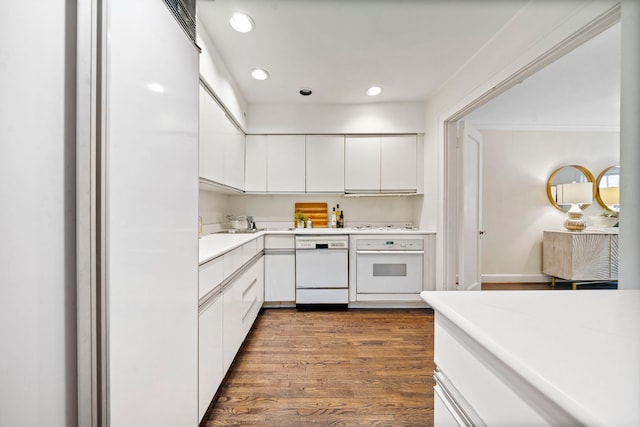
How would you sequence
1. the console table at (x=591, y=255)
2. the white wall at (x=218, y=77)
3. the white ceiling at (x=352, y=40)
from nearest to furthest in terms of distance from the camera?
the white ceiling at (x=352, y=40) < the white wall at (x=218, y=77) < the console table at (x=591, y=255)

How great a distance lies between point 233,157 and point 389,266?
205 cm

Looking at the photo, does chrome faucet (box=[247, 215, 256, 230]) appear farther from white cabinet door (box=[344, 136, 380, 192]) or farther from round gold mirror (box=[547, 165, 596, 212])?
round gold mirror (box=[547, 165, 596, 212])

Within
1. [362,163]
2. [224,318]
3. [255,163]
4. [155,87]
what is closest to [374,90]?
[362,163]

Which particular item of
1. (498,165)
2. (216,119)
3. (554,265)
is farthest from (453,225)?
(216,119)

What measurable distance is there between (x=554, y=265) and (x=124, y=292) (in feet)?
16.2

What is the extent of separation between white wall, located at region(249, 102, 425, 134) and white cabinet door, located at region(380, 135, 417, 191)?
120mm

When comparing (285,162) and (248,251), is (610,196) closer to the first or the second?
(285,162)

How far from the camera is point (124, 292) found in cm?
72

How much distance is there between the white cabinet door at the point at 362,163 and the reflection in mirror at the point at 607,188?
3.54m

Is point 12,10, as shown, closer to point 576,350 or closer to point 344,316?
point 576,350

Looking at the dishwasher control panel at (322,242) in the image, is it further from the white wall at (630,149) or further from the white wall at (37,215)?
the white wall at (37,215)

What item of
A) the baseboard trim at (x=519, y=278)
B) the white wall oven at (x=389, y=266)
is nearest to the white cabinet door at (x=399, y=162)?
the white wall oven at (x=389, y=266)

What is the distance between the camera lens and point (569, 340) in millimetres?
476

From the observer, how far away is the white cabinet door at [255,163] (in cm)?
329
